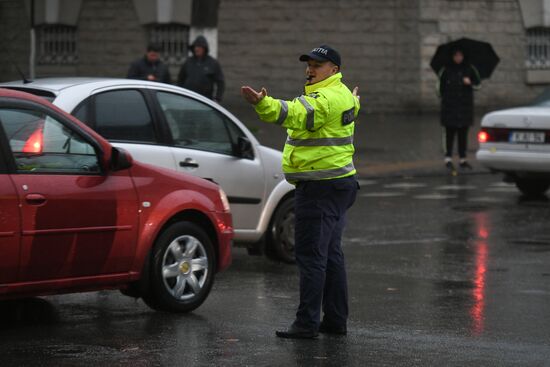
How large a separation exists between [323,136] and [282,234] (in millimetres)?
3876

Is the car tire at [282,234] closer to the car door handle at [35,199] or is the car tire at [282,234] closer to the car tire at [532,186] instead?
the car door handle at [35,199]

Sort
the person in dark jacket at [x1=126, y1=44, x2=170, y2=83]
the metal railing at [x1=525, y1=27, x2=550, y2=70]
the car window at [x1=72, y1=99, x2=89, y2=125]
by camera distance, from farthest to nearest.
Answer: the metal railing at [x1=525, y1=27, x2=550, y2=70]
the person in dark jacket at [x1=126, y1=44, x2=170, y2=83]
the car window at [x1=72, y1=99, x2=89, y2=125]

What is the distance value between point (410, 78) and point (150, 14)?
6.03 metres

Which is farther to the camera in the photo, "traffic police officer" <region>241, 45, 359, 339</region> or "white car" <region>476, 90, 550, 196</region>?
"white car" <region>476, 90, 550, 196</region>

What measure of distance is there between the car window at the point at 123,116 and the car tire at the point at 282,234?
172 centimetres

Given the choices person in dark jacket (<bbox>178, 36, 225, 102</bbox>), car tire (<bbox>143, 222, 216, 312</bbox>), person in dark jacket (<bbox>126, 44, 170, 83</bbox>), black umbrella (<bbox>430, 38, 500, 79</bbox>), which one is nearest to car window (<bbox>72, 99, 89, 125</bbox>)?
car tire (<bbox>143, 222, 216, 312</bbox>)

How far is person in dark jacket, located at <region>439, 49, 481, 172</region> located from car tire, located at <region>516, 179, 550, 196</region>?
3.61 meters

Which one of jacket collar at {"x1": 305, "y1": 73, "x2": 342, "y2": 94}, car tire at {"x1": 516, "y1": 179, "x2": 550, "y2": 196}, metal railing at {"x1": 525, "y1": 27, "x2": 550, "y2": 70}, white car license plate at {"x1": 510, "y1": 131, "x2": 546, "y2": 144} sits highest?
metal railing at {"x1": 525, "y1": 27, "x2": 550, "y2": 70}

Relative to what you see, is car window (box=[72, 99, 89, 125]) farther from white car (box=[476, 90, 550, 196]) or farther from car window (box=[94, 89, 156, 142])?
white car (box=[476, 90, 550, 196])

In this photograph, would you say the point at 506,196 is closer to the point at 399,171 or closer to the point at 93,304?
the point at 399,171

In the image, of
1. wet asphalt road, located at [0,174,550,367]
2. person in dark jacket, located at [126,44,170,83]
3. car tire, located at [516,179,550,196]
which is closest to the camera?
wet asphalt road, located at [0,174,550,367]

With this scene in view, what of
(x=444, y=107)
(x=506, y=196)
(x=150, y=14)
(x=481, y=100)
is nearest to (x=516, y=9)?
(x=481, y=100)

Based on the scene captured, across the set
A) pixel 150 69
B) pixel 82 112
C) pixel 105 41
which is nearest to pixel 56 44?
pixel 105 41

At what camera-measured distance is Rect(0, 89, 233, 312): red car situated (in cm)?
816
